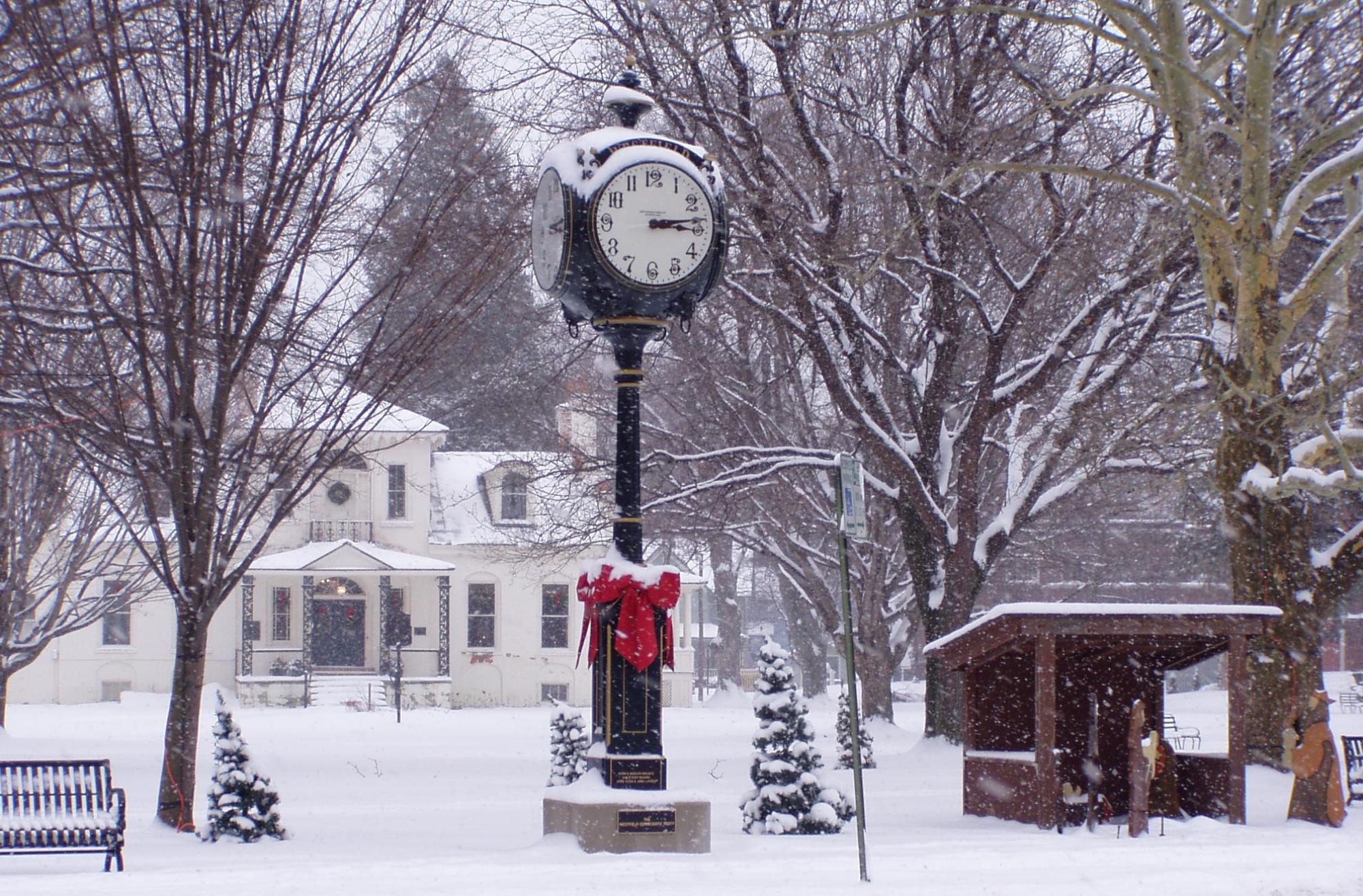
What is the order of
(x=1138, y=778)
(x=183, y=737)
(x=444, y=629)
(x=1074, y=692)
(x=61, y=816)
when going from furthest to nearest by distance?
1. (x=444, y=629)
2. (x=1074, y=692)
3. (x=183, y=737)
4. (x=1138, y=778)
5. (x=61, y=816)

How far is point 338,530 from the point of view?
132 ft

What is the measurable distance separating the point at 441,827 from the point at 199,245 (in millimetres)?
5896

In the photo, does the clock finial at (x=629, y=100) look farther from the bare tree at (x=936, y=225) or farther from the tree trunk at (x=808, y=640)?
the tree trunk at (x=808, y=640)

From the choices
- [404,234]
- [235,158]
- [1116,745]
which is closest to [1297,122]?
[1116,745]

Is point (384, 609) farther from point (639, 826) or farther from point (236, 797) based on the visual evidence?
point (639, 826)

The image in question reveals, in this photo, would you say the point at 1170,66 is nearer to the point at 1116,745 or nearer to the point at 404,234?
the point at 1116,745

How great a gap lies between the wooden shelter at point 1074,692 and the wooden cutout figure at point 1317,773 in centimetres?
73

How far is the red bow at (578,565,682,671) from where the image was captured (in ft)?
31.8

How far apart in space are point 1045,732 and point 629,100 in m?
6.32

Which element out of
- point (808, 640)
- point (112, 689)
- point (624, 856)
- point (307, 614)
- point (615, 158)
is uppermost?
point (615, 158)

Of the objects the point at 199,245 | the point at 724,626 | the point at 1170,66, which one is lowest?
the point at 724,626

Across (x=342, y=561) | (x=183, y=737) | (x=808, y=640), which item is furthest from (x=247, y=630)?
(x=183, y=737)

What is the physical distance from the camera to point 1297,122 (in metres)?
16.9

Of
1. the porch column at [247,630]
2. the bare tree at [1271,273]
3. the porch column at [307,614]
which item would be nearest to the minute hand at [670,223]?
the bare tree at [1271,273]
